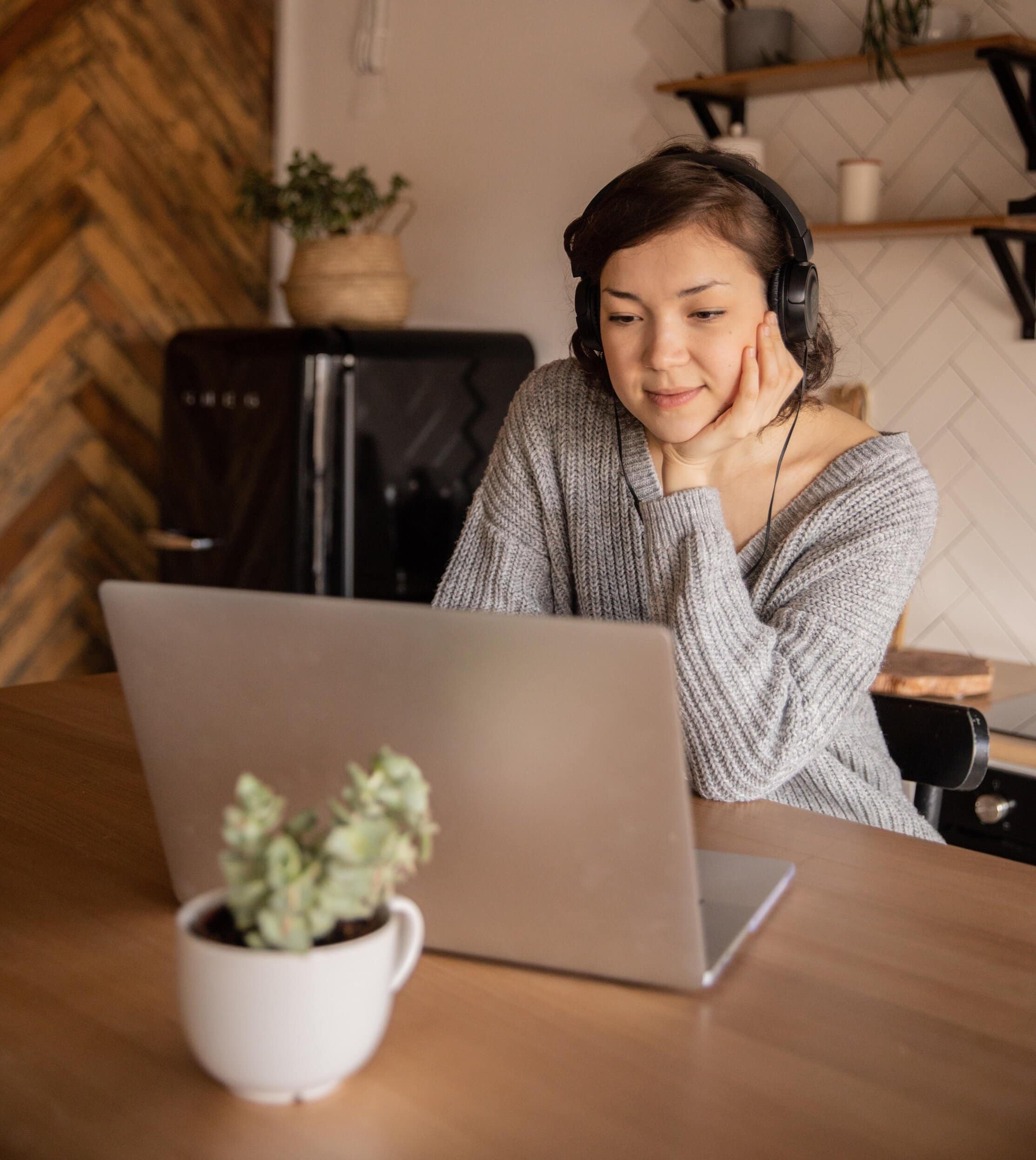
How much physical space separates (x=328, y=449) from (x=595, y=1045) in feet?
6.87

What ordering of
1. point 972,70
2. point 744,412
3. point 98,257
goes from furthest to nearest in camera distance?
point 98,257
point 972,70
point 744,412

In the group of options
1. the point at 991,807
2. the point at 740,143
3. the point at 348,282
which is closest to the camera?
the point at 991,807

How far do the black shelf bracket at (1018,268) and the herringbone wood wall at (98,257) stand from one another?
6.87 ft

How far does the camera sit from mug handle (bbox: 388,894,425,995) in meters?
0.57

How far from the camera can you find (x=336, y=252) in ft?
9.04

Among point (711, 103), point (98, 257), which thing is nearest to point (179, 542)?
point (98, 257)

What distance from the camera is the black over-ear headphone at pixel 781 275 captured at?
126cm

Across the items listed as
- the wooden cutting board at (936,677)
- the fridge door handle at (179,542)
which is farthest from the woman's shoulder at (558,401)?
the fridge door handle at (179,542)

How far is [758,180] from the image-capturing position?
126cm

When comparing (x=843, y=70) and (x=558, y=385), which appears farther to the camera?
(x=843, y=70)

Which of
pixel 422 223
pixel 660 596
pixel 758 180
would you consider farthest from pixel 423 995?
pixel 422 223

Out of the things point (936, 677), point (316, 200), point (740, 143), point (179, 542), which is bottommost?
point (179, 542)

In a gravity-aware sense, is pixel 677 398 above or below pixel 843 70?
below

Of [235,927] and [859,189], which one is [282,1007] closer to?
[235,927]
